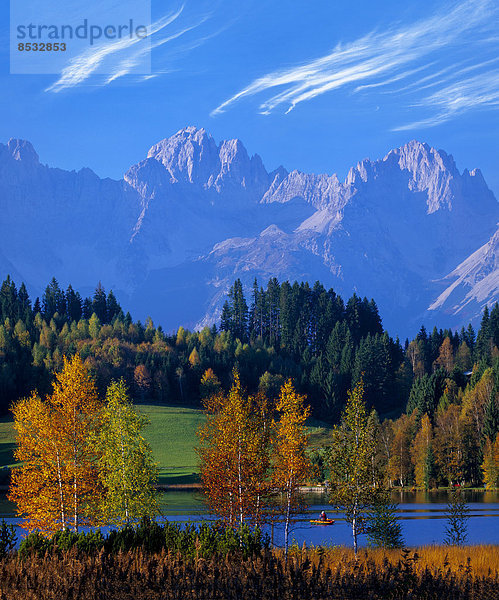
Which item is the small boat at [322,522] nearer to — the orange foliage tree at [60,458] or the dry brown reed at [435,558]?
the orange foliage tree at [60,458]

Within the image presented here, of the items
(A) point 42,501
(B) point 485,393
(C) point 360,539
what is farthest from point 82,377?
(B) point 485,393

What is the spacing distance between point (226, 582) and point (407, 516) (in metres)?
67.5

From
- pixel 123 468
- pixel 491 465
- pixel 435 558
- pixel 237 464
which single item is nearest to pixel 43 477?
pixel 123 468

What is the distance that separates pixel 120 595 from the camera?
870 inches

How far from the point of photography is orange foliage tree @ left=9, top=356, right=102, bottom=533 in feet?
184

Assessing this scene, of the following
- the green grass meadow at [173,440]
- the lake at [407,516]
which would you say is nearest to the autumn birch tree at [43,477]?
the lake at [407,516]

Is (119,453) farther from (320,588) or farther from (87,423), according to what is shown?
(320,588)

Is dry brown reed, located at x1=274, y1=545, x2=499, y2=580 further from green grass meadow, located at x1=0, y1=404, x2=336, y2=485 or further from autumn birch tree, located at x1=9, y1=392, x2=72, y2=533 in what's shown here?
green grass meadow, located at x1=0, y1=404, x2=336, y2=485

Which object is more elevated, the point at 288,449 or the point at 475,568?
the point at 288,449

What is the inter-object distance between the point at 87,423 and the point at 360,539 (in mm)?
27665

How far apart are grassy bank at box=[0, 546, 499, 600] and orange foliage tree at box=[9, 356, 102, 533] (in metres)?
32.7

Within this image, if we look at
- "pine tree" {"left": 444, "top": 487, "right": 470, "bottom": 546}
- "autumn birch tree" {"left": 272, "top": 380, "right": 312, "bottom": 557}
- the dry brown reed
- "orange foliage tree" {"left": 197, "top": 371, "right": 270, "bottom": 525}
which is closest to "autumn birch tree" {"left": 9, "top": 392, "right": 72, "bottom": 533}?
"orange foliage tree" {"left": 197, "top": 371, "right": 270, "bottom": 525}

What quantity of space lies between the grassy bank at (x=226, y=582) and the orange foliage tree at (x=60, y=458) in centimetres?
3265

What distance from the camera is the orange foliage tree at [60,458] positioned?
184ft
